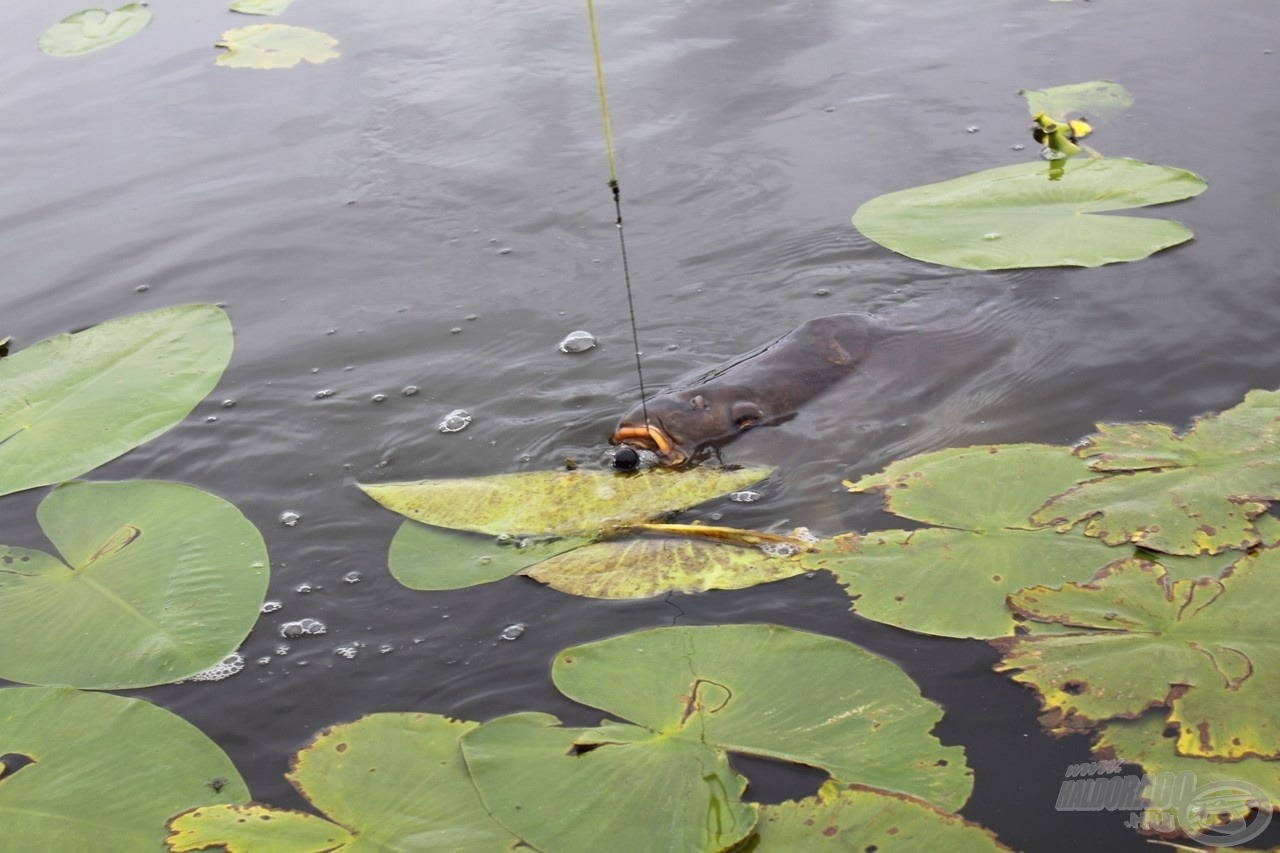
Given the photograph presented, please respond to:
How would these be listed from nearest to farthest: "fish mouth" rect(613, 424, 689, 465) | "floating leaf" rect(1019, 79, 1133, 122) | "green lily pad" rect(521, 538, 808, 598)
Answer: "green lily pad" rect(521, 538, 808, 598), "fish mouth" rect(613, 424, 689, 465), "floating leaf" rect(1019, 79, 1133, 122)

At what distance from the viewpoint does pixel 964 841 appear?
216 centimetres

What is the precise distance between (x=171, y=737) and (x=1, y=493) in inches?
57.2

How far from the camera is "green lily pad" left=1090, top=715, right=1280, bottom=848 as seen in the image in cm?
218

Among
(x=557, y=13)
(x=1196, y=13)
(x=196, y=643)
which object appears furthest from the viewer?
(x=557, y=13)

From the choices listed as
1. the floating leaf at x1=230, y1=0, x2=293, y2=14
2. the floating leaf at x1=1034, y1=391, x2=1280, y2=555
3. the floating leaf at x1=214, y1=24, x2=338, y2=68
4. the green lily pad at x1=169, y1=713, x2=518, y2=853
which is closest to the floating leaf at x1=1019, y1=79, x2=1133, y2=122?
the floating leaf at x1=1034, y1=391, x2=1280, y2=555

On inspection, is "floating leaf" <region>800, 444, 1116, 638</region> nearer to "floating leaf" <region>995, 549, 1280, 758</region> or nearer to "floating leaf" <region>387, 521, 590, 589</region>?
"floating leaf" <region>995, 549, 1280, 758</region>

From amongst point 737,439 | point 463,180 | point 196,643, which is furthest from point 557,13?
point 196,643

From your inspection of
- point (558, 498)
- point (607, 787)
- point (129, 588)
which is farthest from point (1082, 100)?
point (129, 588)

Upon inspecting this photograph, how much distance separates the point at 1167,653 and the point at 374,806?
170cm

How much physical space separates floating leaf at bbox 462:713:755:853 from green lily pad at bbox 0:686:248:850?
586mm

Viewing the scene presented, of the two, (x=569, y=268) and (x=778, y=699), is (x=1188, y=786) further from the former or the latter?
(x=569, y=268)

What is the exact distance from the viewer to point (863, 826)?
2.20 m

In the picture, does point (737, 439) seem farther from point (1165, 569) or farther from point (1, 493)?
point (1, 493)

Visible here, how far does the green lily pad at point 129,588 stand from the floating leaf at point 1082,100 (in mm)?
4369
